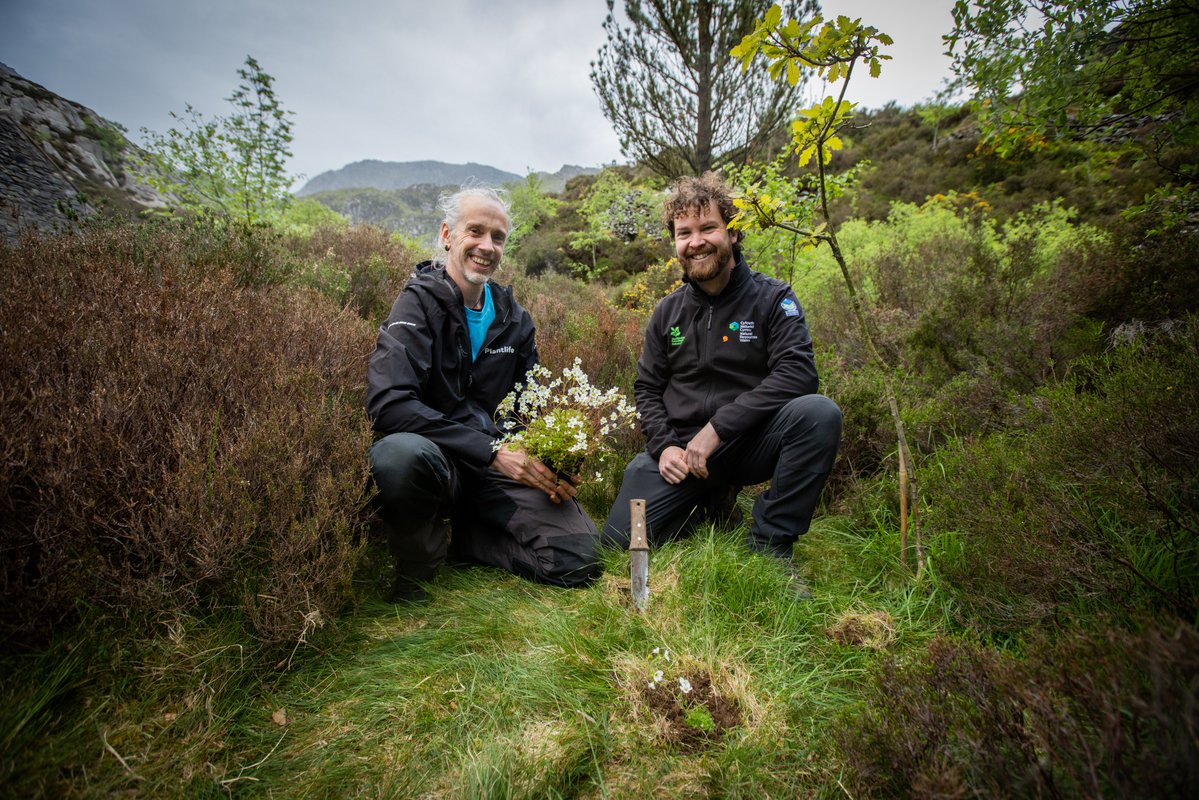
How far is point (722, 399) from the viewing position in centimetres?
281

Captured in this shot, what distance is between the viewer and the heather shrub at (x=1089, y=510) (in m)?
1.50

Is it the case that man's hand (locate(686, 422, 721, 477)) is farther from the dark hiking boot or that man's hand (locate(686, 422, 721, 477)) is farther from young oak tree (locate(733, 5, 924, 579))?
young oak tree (locate(733, 5, 924, 579))

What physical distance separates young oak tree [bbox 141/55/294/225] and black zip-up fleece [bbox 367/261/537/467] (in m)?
5.87

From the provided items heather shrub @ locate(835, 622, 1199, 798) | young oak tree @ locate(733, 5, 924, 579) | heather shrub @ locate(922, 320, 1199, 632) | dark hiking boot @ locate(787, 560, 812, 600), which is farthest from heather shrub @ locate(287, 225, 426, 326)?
heather shrub @ locate(922, 320, 1199, 632)

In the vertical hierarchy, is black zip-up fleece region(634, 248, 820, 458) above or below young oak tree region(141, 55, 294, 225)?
below

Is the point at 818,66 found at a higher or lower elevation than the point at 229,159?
lower

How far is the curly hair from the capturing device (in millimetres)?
2783

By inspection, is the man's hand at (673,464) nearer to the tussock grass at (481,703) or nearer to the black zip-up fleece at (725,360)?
the black zip-up fleece at (725,360)

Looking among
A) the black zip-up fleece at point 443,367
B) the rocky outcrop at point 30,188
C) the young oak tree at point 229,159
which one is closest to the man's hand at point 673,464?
the black zip-up fleece at point 443,367

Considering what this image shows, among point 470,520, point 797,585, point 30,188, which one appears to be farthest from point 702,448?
point 30,188

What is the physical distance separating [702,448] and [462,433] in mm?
1277

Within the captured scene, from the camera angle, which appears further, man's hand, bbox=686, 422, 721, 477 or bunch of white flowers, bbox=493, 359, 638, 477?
man's hand, bbox=686, 422, 721, 477

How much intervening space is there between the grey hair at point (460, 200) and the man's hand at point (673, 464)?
1674mm

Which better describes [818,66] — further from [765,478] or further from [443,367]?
[443,367]
